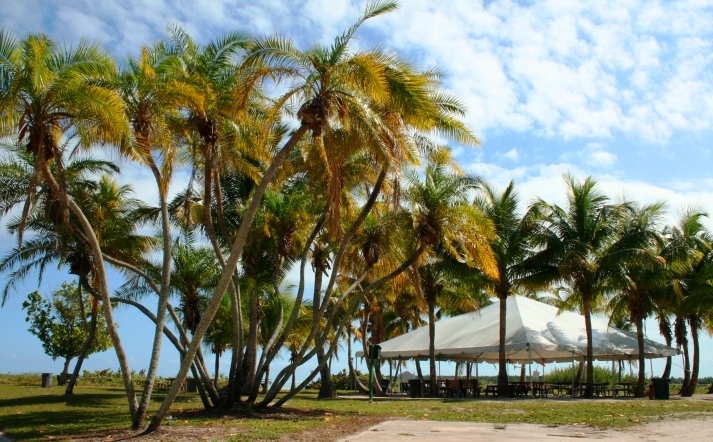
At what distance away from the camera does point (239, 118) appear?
14.1 m

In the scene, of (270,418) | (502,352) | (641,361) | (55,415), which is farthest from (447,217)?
(641,361)

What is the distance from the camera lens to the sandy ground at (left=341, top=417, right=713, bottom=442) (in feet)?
33.6

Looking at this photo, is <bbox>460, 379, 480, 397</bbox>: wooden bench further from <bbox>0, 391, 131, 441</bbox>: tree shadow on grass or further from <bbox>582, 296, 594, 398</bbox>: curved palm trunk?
<bbox>0, 391, 131, 441</bbox>: tree shadow on grass

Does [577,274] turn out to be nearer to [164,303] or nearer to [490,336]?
[490,336]

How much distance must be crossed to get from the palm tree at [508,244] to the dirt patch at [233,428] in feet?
41.9

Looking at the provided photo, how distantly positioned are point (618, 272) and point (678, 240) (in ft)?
11.6

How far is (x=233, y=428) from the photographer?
39.6 feet

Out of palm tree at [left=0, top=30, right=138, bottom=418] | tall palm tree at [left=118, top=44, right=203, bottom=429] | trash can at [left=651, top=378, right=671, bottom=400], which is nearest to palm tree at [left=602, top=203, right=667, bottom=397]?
trash can at [left=651, top=378, right=671, bottom=400]

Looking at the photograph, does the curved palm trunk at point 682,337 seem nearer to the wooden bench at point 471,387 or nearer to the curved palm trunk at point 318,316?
the wooden bench at point 471,387

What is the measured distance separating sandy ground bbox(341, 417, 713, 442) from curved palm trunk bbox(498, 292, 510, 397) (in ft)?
39.4

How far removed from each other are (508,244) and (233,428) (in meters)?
16.8

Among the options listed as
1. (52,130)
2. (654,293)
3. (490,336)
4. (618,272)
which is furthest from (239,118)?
(654,293)

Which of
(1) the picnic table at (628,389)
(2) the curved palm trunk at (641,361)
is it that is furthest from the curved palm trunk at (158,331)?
(1) the picnic table at (628,389)

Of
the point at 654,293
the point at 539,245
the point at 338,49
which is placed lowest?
the point at 654,293
